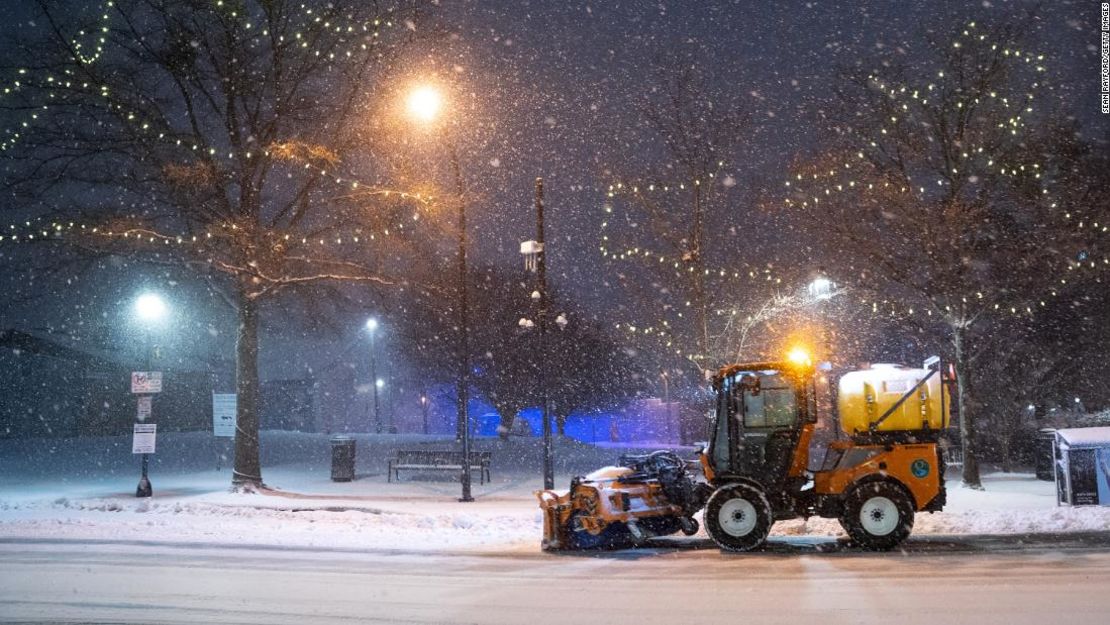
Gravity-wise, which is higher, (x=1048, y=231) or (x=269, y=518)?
(x=1048, y=231)

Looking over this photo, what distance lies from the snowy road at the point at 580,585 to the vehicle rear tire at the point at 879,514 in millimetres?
338

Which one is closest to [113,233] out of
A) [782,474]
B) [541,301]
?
[541,301]

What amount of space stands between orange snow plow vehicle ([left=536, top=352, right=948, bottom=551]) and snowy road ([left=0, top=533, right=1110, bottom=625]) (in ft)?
1.43

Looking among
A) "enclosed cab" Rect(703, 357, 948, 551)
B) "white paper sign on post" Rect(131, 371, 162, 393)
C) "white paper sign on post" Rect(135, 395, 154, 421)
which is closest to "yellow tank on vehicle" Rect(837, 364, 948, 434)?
"enclosed cab" Rect(703, 357, 948, 551)

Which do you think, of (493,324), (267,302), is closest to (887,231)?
(267,302)

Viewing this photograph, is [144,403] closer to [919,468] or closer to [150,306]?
[150,306]

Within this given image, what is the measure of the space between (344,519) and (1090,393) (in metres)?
30.3

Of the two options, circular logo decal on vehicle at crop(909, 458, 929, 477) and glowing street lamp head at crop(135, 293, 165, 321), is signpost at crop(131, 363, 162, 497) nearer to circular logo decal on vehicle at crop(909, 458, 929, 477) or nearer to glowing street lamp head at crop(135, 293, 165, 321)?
glowing street lamp head at crop(135, 293, 165, 321)

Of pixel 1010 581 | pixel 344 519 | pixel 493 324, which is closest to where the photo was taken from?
pixel 1010 581

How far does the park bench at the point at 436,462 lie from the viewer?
81.9ft

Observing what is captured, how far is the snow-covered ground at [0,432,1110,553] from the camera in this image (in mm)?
13711

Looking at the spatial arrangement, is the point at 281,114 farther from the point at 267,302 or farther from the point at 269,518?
the point at 269,518

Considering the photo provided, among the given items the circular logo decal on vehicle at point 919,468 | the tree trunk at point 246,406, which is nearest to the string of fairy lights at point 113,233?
the tree trunk at point 246,406

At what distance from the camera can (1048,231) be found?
19.0 metres
